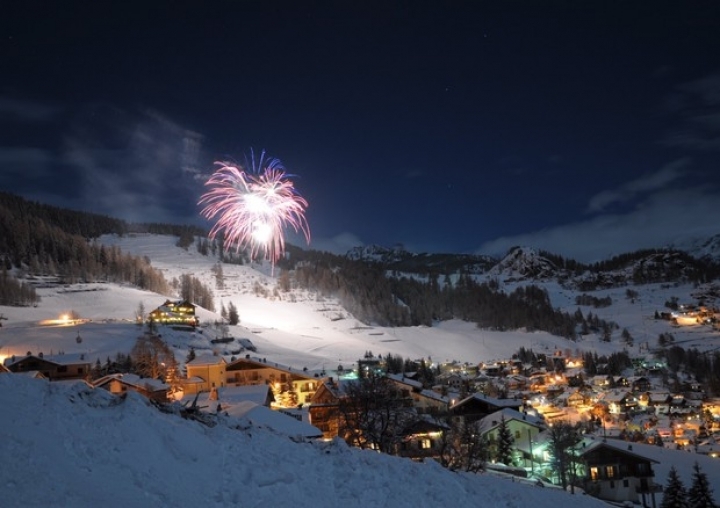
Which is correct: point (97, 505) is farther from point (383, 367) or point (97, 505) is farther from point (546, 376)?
point (546, 376)

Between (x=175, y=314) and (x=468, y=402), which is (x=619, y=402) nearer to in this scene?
(x=468, y=402)

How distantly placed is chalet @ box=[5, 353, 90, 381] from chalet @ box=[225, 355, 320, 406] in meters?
15.6

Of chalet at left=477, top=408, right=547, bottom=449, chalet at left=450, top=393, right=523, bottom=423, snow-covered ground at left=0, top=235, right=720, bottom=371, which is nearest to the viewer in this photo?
chalet at left=477, top=408, right=547, bottom=449

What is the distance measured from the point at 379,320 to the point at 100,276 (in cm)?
7370

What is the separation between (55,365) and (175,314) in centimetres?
4024

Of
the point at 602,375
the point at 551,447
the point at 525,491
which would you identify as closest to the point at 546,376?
the point at 602,375

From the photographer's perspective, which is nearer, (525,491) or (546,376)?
(525,491)

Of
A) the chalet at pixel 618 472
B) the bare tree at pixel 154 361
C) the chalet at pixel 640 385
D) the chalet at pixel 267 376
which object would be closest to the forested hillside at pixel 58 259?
the bare tree at pixel 154 361

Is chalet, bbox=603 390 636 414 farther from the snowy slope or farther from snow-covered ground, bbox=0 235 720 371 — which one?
the snowy slope

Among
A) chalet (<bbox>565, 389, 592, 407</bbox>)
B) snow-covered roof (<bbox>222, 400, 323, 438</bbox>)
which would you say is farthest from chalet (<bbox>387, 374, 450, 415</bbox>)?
snow-covered roof (<bbox>222, 400, 323, 438</bbox>)

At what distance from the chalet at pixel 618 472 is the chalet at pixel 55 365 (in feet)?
163

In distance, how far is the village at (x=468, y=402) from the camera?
3812 centimetres

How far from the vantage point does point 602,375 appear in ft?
365

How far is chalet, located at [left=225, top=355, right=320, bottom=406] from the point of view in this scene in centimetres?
6297
